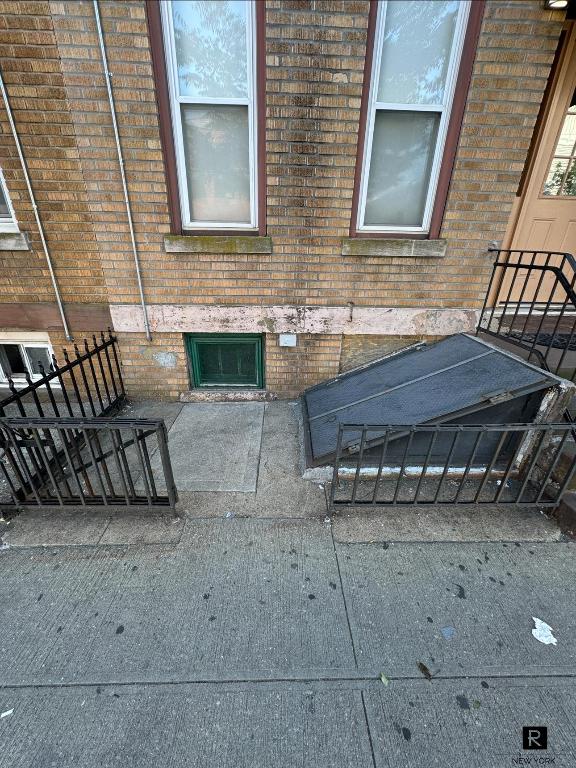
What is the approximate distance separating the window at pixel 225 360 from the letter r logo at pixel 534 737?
3.45 metres

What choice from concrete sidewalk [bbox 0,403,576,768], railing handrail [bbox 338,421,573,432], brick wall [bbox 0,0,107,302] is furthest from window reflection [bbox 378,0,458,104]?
concrete sidewalk [bbox 0,403,576,768]

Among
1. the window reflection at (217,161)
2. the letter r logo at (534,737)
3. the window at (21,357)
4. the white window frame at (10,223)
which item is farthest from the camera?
the window at (21,357)

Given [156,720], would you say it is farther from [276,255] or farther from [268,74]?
[268,74]

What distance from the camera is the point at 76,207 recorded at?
358 cm

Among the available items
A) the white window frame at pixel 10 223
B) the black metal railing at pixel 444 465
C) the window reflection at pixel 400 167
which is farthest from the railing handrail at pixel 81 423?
the window reflection at pixel 400 167

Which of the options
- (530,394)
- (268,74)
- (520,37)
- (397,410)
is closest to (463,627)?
(397,410)

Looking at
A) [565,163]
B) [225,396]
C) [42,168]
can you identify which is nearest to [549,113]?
[565,163]

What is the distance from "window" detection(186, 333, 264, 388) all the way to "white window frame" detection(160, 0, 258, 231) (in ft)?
3.85

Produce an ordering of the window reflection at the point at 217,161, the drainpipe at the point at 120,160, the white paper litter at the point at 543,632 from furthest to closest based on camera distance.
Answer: the window reflection at the point at 217,161, the drainpipe at the point at 120,160, the white paper litter at the point at 543,632

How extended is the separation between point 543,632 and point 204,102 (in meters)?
4.72

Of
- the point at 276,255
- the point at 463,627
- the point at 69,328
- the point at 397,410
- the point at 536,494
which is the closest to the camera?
the point at 463,627

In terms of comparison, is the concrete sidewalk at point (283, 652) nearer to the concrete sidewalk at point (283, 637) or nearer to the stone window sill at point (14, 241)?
the concrete sidewalk at point (283, 637)

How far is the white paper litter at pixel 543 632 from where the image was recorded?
6.44 ft

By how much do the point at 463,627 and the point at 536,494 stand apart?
123 cm
